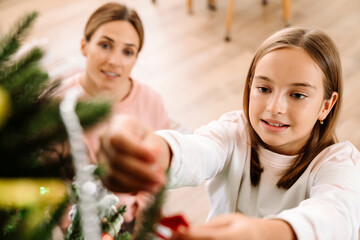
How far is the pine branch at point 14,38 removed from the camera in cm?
Result: 43

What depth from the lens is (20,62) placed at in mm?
453

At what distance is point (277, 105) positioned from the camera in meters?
0.79

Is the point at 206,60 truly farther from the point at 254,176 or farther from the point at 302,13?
the point at 254,176

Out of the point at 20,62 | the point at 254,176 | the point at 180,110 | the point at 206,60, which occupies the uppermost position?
the point at 20,62

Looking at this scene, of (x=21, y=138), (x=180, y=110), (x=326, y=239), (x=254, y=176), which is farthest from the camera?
(x=180, y=110)

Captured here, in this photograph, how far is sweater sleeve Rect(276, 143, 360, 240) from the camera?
1.79ft

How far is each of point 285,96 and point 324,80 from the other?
0.12 meters

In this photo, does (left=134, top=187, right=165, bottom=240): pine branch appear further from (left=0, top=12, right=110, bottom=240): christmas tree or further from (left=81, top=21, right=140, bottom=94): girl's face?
(left=81, top=21, right=140, bottom=94): girl's face

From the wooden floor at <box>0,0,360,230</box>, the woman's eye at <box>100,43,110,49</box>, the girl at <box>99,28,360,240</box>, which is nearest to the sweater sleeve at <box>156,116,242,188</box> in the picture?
the girl at <box>99,28,360,240</box>

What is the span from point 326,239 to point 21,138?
48 cm

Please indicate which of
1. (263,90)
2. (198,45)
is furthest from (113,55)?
(198,45)

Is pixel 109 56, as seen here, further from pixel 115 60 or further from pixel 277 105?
pixel 277 105

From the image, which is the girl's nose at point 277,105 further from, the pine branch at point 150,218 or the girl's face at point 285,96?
the pine branch at point 150,218

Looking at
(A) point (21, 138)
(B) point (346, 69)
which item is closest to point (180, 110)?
(B) point (346, 69)
